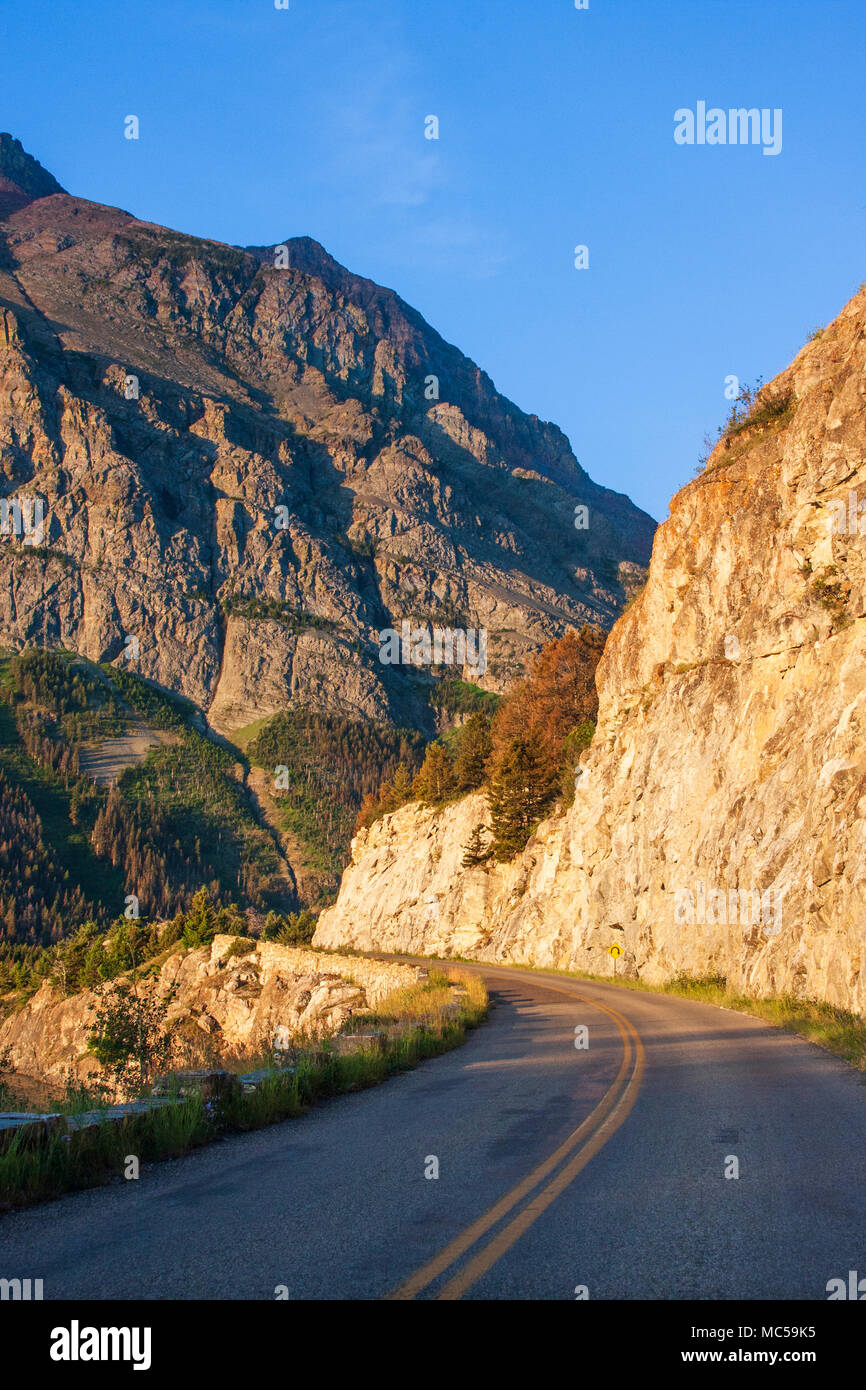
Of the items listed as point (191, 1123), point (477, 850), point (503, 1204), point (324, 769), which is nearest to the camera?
point (503, 1204)

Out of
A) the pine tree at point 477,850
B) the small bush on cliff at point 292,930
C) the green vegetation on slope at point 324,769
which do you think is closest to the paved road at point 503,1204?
the pine tree at point 477,850

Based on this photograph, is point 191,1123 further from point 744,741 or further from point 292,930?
point 292,930

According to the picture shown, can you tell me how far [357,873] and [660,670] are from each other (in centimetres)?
4513

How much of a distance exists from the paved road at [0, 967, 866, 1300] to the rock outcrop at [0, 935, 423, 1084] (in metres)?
19.3

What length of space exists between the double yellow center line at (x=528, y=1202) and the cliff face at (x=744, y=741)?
10128 millimetres

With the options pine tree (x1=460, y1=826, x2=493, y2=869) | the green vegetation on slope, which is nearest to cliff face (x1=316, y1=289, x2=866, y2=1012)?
pine tree (x1=460, y1=826, x2=493, y2=869)

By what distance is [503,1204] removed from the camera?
22.3 feet

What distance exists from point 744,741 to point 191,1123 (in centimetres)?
2535

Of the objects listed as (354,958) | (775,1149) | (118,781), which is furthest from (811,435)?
(118,781)

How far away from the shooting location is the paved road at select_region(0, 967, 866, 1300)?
5.36m

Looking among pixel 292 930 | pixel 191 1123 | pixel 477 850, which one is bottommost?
pixel 292 930

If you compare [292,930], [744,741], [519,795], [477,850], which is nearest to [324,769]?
[292,930]

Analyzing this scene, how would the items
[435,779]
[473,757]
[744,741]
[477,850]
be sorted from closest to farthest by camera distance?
1. [744,741]
2. [477,850]
3. [473,757]
4. [435,779]

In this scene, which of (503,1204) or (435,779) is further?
(435,779)
